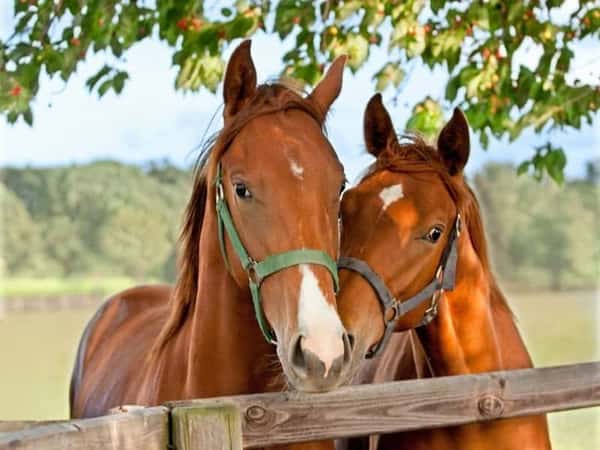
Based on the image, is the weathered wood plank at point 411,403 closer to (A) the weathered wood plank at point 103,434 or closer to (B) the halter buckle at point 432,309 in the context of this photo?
(A) the weathered wood plank at point 103,434

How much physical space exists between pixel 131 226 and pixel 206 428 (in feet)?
84.9

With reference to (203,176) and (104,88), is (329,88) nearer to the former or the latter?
(203,176)

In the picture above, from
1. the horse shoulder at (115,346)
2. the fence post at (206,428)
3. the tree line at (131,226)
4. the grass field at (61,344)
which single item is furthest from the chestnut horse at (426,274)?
Result: the tree line at (131,226)

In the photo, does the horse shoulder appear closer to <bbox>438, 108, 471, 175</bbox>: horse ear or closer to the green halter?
the green halter

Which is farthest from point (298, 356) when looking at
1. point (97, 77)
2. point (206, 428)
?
point (97, 77)

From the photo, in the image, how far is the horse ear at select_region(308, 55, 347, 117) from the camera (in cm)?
280

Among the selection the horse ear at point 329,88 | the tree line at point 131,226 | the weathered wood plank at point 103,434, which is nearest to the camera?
the weathered wood plank at point 103,434

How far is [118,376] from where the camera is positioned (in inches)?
148

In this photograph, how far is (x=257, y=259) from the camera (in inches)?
95.6

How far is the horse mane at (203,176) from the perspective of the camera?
8.68 ft

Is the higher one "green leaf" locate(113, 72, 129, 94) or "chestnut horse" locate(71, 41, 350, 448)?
"green leaf" locate(113, 72, 129, 94)

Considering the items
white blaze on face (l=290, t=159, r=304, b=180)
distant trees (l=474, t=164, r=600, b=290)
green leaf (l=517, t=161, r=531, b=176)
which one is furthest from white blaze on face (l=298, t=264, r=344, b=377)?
distant trees (l=474, t=164, r=600, b=290)

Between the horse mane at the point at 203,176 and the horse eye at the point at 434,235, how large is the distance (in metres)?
0.60

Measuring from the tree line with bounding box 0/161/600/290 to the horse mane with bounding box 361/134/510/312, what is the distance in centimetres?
2169
